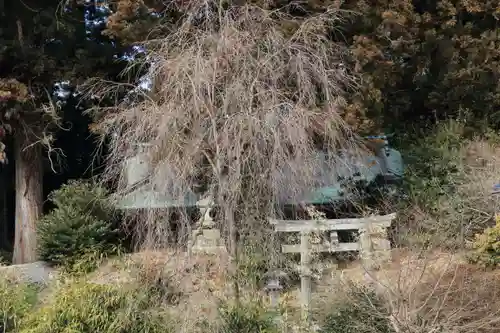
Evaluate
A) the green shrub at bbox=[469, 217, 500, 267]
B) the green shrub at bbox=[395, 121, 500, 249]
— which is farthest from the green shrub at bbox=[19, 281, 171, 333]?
the green shrub at bbox=[469, 217, 500, 267]

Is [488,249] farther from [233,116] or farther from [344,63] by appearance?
[233,116]

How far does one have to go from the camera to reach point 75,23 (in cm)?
1141

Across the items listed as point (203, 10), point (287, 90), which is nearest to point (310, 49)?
point (287, 90)

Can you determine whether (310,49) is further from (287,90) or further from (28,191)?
(28,191)

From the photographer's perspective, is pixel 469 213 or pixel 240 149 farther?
pixel 469 213

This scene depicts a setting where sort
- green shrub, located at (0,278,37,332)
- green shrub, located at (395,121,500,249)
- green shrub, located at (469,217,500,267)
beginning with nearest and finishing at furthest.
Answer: green shrub, located at (0,278,37,332) < green shrub, located at (469,217,500,267) < green shrub, located at (395,121,500,249)

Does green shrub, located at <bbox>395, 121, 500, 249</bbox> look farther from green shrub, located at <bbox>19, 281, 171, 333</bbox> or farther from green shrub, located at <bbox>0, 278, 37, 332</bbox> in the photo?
green shrub, located at <bbox>0, 278, 37, 332</bbox>

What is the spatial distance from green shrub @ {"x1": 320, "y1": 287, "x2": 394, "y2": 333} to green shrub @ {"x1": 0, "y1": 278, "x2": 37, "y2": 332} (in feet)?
12.2

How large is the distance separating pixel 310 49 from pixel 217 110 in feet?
4.50

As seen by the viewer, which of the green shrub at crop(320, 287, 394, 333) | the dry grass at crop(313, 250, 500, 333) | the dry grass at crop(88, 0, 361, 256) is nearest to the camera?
the dry grass at crop(313, 250, 500, 333)

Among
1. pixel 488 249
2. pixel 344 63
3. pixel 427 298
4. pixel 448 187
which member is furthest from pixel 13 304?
pixel 448 187

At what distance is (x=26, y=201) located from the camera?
1145 centimetres

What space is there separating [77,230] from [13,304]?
2.85 meters

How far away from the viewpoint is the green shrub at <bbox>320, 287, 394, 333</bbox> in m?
5.65
